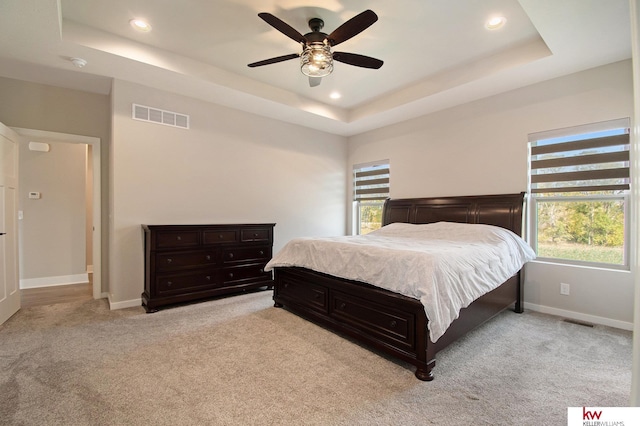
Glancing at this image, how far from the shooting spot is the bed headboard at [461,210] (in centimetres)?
361

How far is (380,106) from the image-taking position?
4555 millimetres

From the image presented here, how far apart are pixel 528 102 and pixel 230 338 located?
436 centimetres

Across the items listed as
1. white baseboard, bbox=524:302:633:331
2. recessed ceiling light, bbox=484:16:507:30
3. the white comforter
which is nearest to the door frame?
the white comforter

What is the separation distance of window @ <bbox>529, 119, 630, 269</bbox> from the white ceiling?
0.77 metres

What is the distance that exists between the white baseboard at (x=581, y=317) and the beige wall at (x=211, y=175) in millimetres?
3377

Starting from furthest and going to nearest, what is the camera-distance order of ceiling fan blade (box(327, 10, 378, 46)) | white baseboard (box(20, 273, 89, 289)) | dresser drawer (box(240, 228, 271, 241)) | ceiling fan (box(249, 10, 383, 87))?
white baseboard (box(20, 273, 89, 289)) → dresser drawer (box(240, 228, 271, 241)) → ceiling fan (box(249, 10, 383, 87)) → ceiling fan blade (box(327, 10, 378, 46))

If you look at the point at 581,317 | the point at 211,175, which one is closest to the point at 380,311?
the point at 581,317

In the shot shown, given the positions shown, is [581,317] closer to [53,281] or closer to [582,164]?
[582,164]

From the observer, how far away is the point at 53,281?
4.70 metres

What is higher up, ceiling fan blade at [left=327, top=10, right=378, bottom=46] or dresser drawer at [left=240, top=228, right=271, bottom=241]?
ceiling fan blade at [left=327, top=10, right=378, bottom=46]

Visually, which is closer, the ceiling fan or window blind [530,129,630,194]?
the ceiling fan

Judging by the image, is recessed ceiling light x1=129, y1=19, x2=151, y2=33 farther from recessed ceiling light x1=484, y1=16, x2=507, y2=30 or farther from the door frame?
recessed ceiling light x1=484, y1=16, x2=507, y2=30

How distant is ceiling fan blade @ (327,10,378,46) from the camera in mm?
2168

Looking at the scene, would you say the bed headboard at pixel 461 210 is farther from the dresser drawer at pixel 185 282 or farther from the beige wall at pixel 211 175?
the dresser drawer at pixel 185 282
